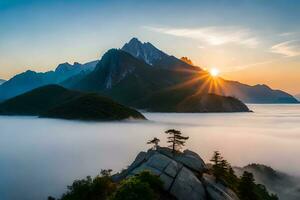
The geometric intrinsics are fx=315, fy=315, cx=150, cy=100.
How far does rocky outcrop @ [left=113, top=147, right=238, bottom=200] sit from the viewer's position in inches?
2133

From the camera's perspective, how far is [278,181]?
102 m

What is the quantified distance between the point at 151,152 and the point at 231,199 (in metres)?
20.8

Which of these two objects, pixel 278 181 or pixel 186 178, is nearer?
pixel 186 178

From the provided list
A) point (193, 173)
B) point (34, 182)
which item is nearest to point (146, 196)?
point (193, 173)

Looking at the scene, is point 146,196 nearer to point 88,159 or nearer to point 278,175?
point 278,175

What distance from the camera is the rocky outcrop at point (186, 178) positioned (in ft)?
178

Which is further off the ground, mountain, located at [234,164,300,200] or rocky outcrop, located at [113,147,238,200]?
rocky outcrop, located at [113,147,238,200]

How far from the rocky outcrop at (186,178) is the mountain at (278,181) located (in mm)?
38567

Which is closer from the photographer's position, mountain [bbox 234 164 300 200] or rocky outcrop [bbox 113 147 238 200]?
rocky outcrop [bbox 113 147 238 200]

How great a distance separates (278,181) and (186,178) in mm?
58638

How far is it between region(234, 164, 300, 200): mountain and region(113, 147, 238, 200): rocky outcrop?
38567 millimetres

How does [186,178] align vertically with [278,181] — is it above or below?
above

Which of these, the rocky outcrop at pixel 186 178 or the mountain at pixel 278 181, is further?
the mountain at pixel 278 181

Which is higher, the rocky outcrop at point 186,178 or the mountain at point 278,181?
the rocky outcrop at point 186,178
